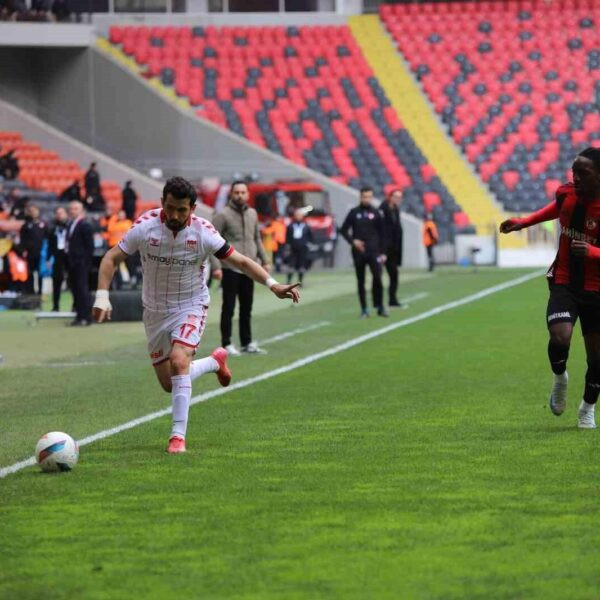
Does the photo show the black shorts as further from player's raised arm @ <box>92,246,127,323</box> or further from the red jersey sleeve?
player's raised arm @ <box>92,246,127,323</box>

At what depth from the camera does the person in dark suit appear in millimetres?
26781

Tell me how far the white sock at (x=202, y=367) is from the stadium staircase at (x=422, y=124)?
3720 cm

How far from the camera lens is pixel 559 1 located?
5803 centimetres

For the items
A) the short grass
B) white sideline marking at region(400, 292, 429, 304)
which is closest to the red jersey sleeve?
the short grass

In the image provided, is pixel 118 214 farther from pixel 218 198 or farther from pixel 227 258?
pixel 227 258

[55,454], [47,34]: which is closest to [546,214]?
[55,454]

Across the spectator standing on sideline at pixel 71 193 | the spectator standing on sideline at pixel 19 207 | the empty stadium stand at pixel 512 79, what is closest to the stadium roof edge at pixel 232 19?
the empty stadium stand at pixel 512 79

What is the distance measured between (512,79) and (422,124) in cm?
365

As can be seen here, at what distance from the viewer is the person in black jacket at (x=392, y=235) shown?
2883 centimetres

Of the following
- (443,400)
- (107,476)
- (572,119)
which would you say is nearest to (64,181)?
(572,119)

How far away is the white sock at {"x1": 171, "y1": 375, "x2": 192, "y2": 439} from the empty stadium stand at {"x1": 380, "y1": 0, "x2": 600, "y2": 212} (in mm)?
39651

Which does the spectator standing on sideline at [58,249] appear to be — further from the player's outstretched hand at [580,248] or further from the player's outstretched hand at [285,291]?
the player's outstretched hand at [580,248]

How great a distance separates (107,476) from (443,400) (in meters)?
4.86

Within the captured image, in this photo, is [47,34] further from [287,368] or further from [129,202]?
[287,368]
